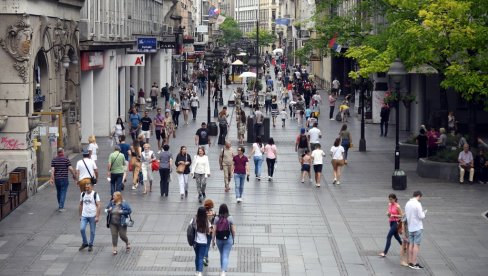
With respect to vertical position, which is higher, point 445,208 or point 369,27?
point 369,27

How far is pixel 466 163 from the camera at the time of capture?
33.1m

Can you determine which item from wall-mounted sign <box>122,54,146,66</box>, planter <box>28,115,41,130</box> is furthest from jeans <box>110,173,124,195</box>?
wall-mounted sign <box>122,54,146,66</box>

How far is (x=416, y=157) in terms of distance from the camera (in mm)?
40062

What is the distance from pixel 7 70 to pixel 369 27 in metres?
18.1

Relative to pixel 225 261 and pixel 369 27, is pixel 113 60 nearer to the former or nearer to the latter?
pixel 369 27

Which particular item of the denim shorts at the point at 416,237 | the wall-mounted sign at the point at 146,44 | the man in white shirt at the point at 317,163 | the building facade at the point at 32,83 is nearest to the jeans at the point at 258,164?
the man in white shirt at the point at 317,163

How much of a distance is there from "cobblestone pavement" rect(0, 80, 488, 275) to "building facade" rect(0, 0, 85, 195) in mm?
1436

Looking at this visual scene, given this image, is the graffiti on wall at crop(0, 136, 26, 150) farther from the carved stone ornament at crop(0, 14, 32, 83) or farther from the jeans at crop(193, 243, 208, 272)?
the jeans at crop(193, 243, 208, 272)

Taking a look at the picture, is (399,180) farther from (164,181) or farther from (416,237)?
(416,237)

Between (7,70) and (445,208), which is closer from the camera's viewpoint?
(445,208)

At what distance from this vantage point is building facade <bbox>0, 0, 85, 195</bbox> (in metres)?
30.4

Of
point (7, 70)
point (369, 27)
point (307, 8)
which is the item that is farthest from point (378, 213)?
point (307, 8)

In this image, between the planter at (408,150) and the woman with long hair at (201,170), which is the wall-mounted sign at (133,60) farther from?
the woman with long hair at (201,170)

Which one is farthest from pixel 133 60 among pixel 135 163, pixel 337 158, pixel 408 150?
pixel 135 163
